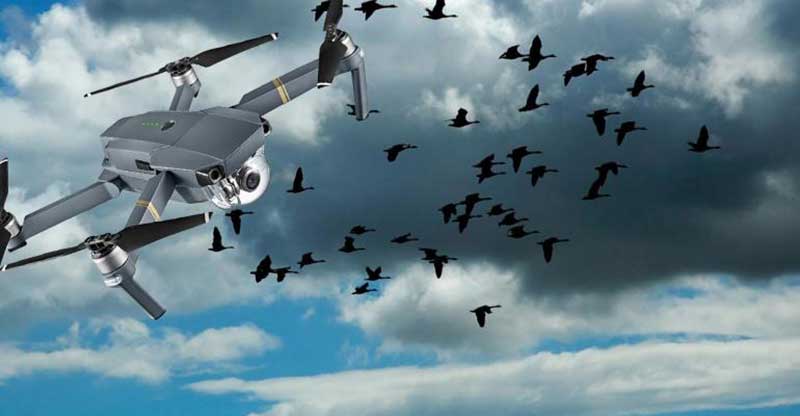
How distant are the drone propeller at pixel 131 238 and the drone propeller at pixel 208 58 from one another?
1726cm

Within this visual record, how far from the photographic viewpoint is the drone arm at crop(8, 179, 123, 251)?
66000mm

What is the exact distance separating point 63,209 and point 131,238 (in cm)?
1146

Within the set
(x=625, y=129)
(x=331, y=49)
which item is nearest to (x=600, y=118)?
(x=625, y=129)

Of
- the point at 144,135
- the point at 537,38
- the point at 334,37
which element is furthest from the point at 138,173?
the point at 537,38

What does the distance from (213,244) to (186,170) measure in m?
17.1

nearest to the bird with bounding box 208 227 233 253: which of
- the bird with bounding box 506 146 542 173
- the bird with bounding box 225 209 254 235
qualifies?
the bird with bounding box 225 209 254 235

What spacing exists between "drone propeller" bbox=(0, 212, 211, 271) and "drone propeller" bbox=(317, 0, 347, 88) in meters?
11.3

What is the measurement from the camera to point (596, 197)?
85.0 m

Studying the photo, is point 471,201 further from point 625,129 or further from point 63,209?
point 63,209

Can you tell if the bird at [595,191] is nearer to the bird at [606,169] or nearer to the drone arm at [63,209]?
the bird at [606,169]

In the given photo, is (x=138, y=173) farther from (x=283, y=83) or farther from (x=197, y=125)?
(x=283, y=83)

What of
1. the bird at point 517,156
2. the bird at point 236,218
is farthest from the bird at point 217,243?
the bird at point 517,156

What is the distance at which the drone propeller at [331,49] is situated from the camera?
209 feet

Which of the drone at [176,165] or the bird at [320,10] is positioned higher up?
the bird at [320,10]
